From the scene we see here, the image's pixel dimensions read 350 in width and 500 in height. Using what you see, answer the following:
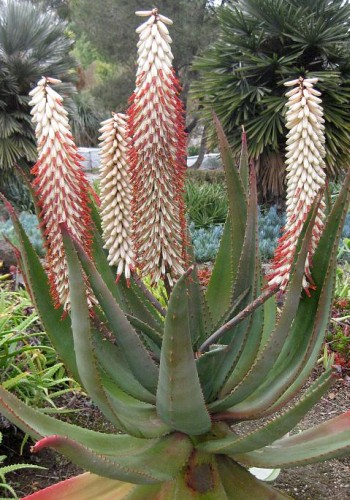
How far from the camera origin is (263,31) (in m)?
7.95

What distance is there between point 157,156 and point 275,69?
7063 mm

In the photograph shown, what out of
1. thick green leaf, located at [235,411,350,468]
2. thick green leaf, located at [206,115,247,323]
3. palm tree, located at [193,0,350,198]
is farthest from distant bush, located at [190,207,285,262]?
thick green leaf, located at [235,411,350,468]

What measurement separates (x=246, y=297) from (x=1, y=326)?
6.11 ft

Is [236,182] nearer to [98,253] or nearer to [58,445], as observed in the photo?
[98,253]

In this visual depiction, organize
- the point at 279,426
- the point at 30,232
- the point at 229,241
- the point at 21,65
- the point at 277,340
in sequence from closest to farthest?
the point at 279,426, the point at 277,340, the point at 229,241, the point at 30,232, the point at 21,65

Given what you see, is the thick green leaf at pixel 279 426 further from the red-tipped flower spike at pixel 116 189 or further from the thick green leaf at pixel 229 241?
the red-tipped flower spike at pixel 116 189

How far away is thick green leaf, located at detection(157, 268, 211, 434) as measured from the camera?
4.20 ft

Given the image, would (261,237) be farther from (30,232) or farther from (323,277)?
(323,277)

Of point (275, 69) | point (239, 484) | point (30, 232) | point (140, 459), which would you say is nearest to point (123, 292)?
point (140, 459)

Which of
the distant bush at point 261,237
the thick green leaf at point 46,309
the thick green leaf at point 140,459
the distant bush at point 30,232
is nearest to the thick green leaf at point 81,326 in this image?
the thick green leaf at point 140,459

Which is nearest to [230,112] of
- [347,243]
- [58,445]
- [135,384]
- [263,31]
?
[263,31]

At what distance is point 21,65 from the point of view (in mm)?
9984

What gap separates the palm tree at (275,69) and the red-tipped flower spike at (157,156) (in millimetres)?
6121

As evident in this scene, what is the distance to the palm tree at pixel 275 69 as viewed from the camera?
764 cm
